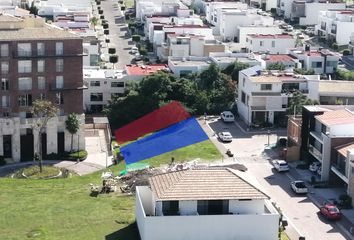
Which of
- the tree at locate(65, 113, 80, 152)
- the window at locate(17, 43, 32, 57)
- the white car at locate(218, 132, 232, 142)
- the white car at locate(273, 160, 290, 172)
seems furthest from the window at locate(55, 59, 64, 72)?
the white car at locate(273, 160, 290, 172)

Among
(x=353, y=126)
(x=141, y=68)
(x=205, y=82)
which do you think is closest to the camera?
(x=353, y=126)

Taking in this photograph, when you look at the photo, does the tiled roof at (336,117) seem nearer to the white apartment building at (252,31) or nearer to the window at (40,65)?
the window at (40,65)

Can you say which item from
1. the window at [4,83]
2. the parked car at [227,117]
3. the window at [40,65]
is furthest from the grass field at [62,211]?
the parked car at [227,117]

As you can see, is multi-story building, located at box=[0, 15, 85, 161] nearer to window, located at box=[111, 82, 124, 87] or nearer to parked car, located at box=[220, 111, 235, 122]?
window, located at box=[111, 82, 124, 87]

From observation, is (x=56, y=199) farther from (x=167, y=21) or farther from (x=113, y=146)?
(x=167, y=21)

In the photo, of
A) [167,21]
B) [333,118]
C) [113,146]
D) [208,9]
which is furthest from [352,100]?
[208,9]
